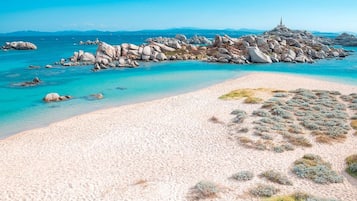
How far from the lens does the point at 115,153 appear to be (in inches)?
A: 754

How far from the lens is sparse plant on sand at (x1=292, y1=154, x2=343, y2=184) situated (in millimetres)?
15000

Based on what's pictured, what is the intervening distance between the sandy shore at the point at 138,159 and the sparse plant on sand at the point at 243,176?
1.02 feet

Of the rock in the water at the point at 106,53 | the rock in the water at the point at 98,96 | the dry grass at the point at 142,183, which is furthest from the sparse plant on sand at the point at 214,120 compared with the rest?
the rock in the water at the point at 106,53

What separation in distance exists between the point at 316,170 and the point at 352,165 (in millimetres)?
2277

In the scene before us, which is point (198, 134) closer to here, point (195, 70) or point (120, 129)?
point (120, 129)

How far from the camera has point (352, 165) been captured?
16188 millimetres

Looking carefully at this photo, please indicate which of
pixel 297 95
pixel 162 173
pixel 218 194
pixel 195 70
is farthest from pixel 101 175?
pixel 195 70

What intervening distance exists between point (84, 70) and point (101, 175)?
48359 millimetres

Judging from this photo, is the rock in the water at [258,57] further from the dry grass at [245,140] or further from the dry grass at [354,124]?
the dry grass at [245,140]

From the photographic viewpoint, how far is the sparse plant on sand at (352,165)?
51.9 feet

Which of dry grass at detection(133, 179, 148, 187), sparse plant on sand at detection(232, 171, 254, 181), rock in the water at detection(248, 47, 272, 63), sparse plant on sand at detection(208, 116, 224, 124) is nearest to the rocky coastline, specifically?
rock in the water at detection(248, 47, 272, 63)

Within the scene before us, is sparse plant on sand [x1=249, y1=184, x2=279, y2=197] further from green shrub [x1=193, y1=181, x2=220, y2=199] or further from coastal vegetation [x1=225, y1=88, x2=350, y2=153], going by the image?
coastal vegetation [x1=225, y1=88, x2=350, y2=153]

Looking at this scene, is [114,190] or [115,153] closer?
[114,190]

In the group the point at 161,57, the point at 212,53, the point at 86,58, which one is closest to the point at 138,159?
the point at 161,57
